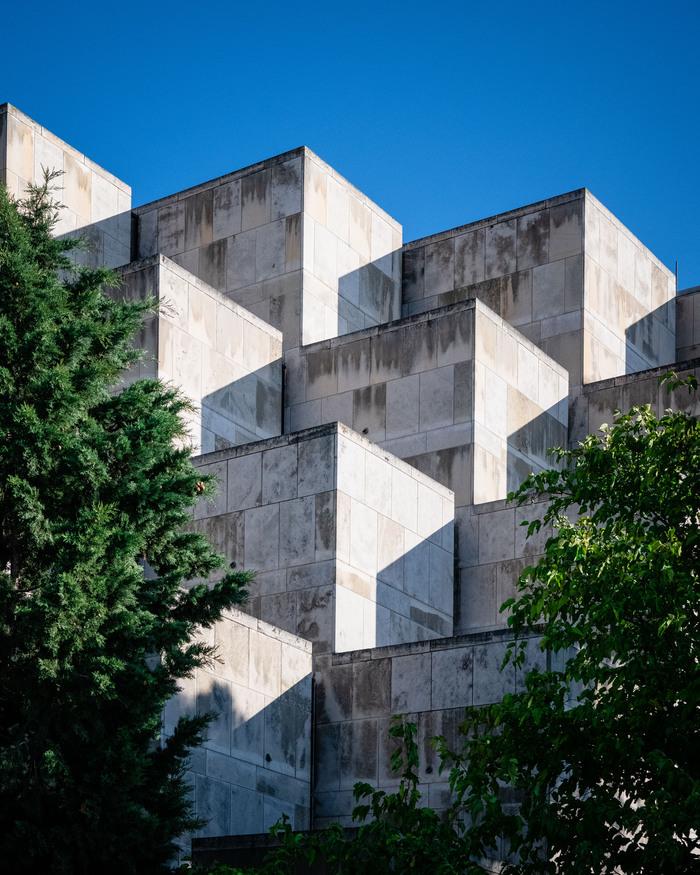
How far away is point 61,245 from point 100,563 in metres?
4.66

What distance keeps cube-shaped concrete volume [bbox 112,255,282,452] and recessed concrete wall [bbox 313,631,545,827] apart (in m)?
7.44

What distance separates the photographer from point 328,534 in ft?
102

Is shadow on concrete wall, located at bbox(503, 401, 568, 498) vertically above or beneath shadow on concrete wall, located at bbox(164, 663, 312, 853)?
above

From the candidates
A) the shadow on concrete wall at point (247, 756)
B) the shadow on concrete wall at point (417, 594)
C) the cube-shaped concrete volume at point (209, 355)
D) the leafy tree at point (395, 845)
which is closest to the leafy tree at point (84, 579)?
the leafy tree at point (395, 845)

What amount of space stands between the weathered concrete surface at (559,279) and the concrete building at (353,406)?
0.06 meters

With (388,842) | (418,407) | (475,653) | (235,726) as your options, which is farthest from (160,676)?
(418,407)

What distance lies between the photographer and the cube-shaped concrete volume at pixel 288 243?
40.9 metres

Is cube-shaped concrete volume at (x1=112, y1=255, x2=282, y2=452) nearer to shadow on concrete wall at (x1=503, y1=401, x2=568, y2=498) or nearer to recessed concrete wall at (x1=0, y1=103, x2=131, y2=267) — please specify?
recessed concrete wall at (x1=0, y1=103, x2=131, y2=267)

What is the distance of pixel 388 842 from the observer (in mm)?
17594

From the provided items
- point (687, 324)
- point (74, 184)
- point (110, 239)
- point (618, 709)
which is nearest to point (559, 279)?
point (687, 324)

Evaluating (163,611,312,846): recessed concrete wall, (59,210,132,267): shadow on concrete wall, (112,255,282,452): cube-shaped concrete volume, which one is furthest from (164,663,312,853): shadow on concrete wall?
(59,210,132,267): shadow on concrete wall

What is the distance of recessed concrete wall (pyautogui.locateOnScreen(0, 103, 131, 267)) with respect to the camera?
40156 millimetres

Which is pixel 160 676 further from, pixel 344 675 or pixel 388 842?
pixel 344 675

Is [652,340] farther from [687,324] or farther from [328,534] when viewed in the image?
[328,534]
